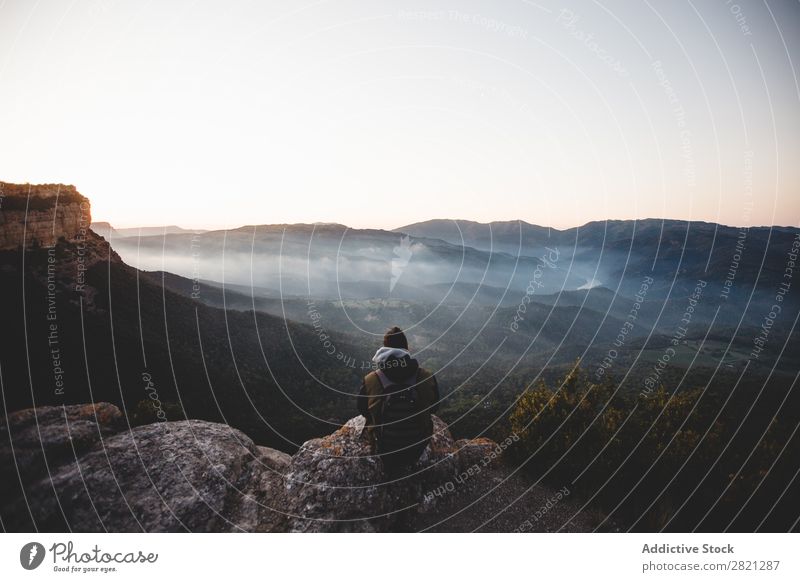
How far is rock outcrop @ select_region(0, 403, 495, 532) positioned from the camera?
4.74 m

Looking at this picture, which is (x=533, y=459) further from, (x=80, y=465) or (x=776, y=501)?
(x=80, y=465)

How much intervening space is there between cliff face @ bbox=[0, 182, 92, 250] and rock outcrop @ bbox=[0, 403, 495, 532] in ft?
130

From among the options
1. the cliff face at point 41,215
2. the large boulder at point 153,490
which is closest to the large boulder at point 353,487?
the large boulder at point 153,490

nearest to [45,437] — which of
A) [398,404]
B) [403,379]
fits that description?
[398,404]

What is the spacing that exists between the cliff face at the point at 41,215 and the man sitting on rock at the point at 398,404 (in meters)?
43.6

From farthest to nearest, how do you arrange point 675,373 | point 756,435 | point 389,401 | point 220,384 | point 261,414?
1. point 675,373
2. point 220,384
3. point 261,414
4. point 756,435
5. point 389,401

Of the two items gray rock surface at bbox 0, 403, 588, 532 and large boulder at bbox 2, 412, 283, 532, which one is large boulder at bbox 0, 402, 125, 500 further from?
large boulder at bbox 2, 412, 283, 532

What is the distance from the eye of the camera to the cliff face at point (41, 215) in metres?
35.0

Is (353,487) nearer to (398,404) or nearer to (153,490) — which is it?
(398,404)

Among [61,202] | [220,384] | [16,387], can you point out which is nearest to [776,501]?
[16,387]

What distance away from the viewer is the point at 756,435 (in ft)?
19.3

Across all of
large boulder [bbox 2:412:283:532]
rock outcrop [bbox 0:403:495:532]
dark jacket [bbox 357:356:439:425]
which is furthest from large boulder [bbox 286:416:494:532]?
dark jacket [bbox 357:356:439:425]
